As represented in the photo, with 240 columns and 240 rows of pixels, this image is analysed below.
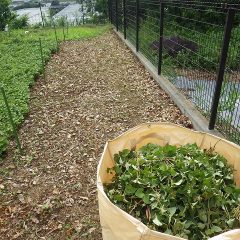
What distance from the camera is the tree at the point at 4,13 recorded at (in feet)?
51.5

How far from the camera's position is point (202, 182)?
5.80ft

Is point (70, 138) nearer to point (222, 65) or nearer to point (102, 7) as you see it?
point (222, 65)

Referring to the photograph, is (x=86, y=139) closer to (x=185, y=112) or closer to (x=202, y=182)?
(x=185, y=112)

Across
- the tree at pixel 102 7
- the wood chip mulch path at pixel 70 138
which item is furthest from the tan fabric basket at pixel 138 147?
the tree at pixel 102 7

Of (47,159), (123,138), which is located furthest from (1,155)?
(123,138)

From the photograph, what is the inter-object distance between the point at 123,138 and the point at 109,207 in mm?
710

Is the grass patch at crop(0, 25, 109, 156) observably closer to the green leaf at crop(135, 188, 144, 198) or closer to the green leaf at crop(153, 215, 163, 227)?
the green leaf at crop(135, 188, 144, 198)

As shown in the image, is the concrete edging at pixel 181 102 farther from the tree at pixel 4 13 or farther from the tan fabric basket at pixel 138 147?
the tree at pixel 4 13

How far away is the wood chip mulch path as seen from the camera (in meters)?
2.53

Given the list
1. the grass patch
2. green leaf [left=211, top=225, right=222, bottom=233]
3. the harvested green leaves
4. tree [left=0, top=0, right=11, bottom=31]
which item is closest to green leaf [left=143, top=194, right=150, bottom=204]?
the harvested green leaves

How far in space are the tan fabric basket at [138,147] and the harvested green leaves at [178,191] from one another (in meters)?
0.08

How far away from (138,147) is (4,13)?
1642 centimetres

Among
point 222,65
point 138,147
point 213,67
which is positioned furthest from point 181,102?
point 138,147

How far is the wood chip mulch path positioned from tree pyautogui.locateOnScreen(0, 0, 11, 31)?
34.6 feet
